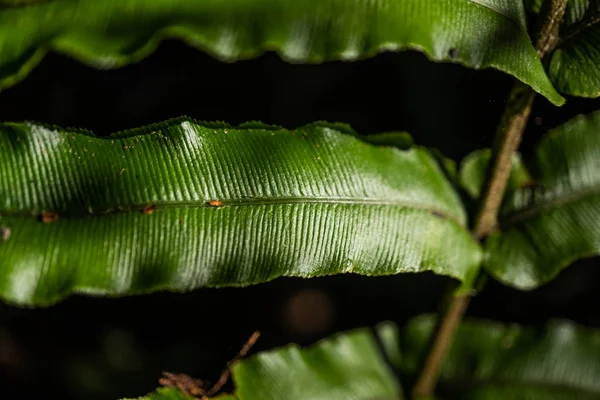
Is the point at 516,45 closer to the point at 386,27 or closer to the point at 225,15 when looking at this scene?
the point at 386,27

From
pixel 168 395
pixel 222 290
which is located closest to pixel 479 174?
pixel 168 395

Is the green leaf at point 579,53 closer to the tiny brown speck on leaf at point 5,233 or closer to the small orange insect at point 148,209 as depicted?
the small orange insect at point 148,209

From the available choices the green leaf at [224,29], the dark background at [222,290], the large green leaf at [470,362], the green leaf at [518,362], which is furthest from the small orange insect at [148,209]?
the dark background at [222,290]

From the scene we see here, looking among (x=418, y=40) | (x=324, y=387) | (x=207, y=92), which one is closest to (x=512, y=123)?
(x=418, y=40)

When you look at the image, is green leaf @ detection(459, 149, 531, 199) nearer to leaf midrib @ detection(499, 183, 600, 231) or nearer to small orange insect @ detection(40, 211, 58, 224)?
leaf midrib @ detection(499, 183, 600, 231)

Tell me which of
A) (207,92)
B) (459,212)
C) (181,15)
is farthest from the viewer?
(207,92)

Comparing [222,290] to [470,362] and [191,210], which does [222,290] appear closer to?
[470,362]
